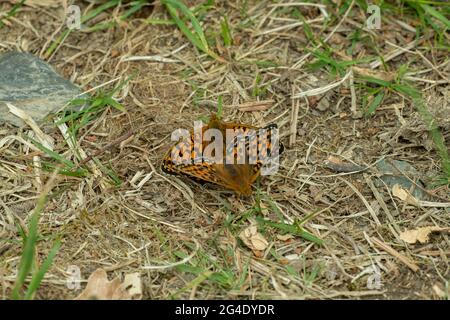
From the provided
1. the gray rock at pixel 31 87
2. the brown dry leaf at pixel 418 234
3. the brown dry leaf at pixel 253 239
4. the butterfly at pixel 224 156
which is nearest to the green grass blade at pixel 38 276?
the butterfly at pixel 224 156

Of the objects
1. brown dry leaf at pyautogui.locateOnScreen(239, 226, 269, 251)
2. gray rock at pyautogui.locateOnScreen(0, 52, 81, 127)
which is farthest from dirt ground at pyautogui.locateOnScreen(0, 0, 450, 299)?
gray rock at pyautogui.locateOnScreen(0, 52, 81, 127)

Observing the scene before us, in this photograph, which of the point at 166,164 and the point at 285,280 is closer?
the point at 285,280

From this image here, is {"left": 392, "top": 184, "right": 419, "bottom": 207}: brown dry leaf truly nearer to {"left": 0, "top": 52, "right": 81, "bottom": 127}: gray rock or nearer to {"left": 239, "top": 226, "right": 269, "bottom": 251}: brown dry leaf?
{"left": 239, "top": 226, "right": 269, "bottom": 251}: brown dry leaf

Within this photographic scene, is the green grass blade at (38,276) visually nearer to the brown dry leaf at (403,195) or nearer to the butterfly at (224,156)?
the butterfly at (224,156)

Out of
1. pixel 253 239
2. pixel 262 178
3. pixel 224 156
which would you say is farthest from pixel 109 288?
pixel 262 178
